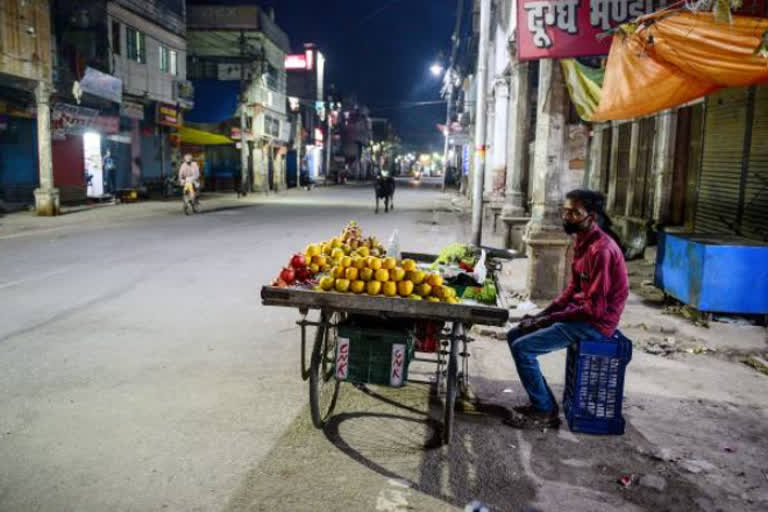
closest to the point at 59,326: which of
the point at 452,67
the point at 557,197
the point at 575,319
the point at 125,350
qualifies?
the point at 125,350

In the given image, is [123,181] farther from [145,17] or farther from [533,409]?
[533,409]

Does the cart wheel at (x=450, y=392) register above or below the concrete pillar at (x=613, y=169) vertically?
below

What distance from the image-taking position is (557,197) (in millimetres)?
9039

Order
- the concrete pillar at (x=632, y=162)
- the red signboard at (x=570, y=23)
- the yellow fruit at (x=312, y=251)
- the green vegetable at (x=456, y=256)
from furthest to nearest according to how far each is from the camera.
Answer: the concrete pillar at (x=632, y=162), the red signboard at (x=570, y=23), the green vegetable at (x=456, y=256), the yellow fruit at (x=312, y=251)

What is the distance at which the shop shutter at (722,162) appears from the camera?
9.95 m

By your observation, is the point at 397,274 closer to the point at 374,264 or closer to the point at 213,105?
the point at 374,264

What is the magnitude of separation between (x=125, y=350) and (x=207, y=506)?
332cm

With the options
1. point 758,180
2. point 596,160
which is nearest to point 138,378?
point 758,180

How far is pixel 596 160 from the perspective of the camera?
61.0 feet

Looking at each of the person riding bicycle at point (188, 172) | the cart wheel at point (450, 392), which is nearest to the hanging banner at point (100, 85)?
the person riding bicycle at point (188, 172)

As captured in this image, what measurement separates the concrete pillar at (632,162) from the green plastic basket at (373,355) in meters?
12.6

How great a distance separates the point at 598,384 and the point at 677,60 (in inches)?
141

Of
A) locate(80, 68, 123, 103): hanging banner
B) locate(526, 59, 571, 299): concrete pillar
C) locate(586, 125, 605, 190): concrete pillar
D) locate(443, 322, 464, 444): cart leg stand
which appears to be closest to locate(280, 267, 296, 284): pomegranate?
locate(443, 322, 464, 444): cart leg stand

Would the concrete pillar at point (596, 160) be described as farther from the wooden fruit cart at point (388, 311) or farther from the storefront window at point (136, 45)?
the storefront window at point (136, 45)
